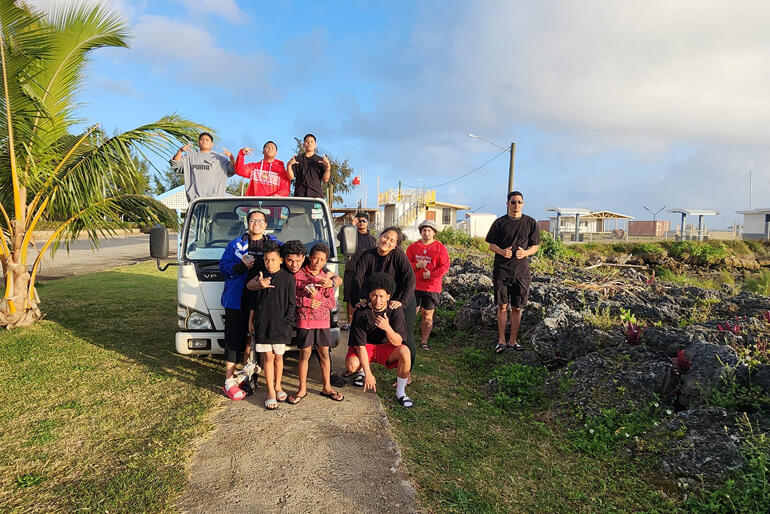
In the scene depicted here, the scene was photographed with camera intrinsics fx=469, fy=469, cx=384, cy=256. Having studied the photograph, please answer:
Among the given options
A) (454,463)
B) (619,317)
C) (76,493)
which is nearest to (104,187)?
(76,493)

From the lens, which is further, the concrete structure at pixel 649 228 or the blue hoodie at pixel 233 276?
the concrete structure at pixel 649 228

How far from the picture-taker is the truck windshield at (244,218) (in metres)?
5.26

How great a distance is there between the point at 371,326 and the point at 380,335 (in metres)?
0.15

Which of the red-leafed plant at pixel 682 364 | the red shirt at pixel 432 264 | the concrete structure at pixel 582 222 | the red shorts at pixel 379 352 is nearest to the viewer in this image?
the red-leafed plant at pixel 682 364

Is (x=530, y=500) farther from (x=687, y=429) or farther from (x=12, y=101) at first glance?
(x=12, y=101)

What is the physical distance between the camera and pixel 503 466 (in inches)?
136

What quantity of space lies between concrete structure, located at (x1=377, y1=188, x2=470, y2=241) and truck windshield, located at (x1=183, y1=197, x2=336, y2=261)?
28506 millimetres

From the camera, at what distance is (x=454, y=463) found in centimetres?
346

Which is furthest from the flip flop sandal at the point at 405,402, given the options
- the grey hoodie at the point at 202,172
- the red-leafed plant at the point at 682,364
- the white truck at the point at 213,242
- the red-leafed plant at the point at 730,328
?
the grey hoodie at the point at 202,172

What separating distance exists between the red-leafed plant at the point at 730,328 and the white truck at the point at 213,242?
396 centimetres

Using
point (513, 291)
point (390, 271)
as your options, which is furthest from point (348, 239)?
point (513, 291)

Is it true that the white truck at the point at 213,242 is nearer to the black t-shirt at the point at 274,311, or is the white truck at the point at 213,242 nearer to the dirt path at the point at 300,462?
the black t-shirt at the point at 274,311

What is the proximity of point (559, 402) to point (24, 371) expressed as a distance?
563 cm

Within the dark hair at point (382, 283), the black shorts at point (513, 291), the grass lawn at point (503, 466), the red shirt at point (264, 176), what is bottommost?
the grass lawn at point (503, 466)
